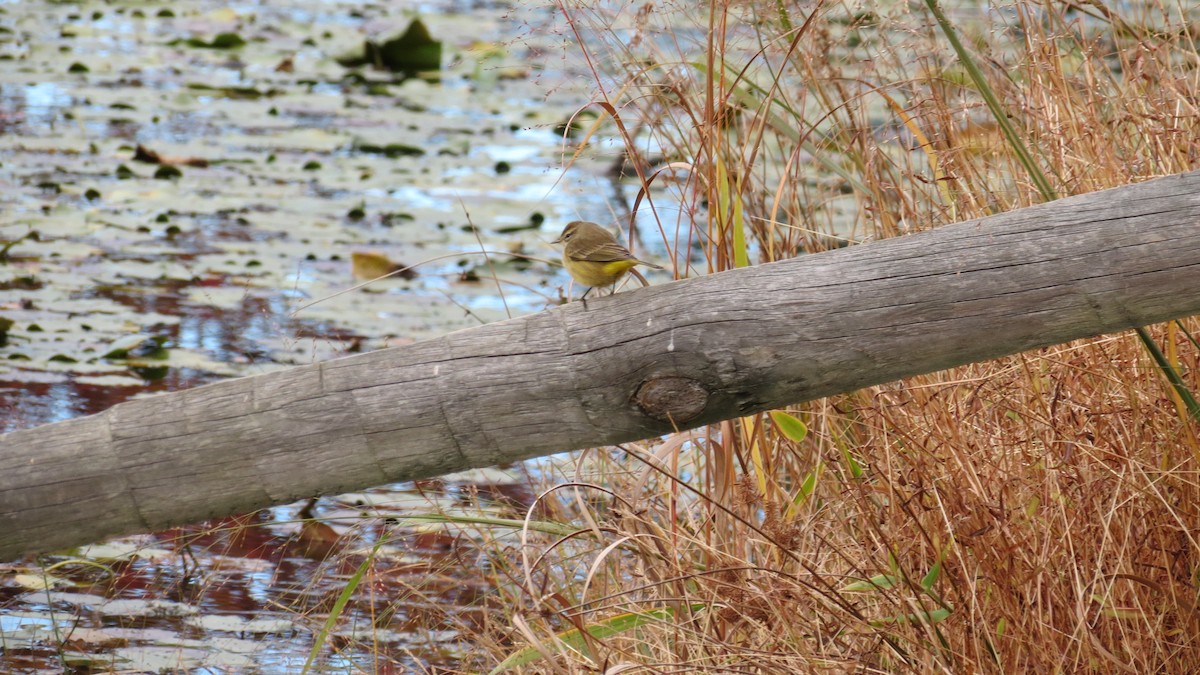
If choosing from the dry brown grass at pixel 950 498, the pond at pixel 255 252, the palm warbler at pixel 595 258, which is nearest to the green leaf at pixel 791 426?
the dry brown grass at pixel 950 498

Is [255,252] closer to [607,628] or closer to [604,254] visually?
[604,254]

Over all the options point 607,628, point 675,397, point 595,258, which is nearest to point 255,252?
point 595,258

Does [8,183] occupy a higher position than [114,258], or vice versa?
[8,183]

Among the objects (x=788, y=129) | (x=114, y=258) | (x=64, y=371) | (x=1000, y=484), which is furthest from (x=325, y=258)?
(x=1000, y=484)

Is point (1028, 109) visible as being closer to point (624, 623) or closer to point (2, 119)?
point (624, 623)

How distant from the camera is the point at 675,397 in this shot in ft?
7.01

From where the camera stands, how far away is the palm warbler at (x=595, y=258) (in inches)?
103

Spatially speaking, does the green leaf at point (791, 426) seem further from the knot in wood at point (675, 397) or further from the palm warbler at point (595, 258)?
the knot in wood at point (675, 397)

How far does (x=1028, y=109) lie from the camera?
3213 mm

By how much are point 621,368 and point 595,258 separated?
1.72 ft

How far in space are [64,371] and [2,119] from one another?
4184 millimetres

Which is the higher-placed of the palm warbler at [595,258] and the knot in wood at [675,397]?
the palm warbler at [595,258]

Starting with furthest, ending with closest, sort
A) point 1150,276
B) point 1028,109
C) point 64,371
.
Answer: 1. point 64,371
2. point 1028,109
3. point 1150,276

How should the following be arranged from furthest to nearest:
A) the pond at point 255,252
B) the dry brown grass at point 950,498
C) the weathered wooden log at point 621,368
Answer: the pond at point 255,252, the dry brown grass at point 950,498, the weathered wooden log at point 621,368
